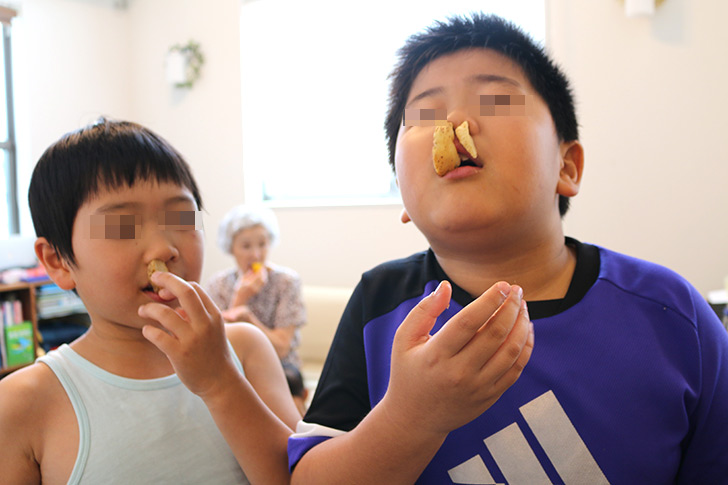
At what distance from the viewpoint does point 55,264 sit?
0.76 m

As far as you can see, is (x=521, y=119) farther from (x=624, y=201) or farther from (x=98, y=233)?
(x=624, y=201)

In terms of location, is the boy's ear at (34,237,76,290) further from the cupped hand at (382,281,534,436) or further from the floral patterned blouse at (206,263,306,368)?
the floral patterned blouse at (206,263,306,368)

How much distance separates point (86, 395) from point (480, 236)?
0.57 metres

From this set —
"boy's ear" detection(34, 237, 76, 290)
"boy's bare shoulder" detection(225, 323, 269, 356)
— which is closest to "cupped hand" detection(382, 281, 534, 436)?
"boy's bare shoulder" detection(225, 323, 269, 356)

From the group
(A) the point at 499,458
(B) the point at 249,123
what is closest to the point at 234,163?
(B) the point at 249,123

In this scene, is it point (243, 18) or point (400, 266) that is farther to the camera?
point (243, 18)

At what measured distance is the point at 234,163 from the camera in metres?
4.29

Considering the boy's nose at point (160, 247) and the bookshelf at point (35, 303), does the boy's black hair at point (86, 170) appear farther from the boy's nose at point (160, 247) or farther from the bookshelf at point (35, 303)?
the bookshelf at point (35, 303)

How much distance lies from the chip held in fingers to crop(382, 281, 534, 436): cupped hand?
0.19 metres

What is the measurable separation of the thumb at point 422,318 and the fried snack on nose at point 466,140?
8.0 inches

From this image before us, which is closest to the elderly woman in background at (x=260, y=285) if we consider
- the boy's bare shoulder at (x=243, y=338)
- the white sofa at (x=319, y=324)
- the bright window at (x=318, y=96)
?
the white sofa at (x=319, y=324)

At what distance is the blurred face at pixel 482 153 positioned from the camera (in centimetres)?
62

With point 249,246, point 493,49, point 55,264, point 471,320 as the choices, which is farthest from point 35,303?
point 471,320

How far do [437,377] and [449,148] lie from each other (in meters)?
0.28
